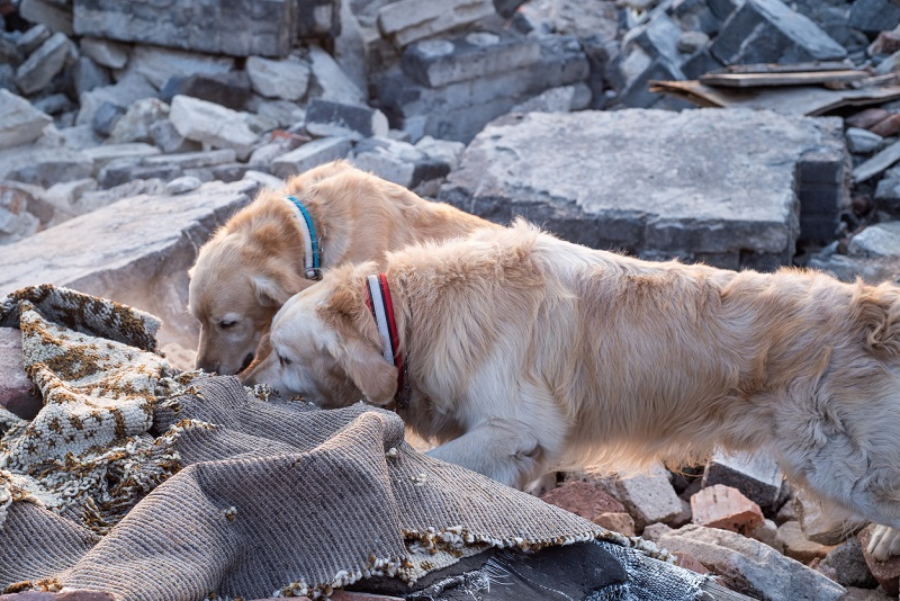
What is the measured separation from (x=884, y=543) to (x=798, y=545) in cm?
52

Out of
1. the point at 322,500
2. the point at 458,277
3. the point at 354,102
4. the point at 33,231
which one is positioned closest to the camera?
the point at 322,500

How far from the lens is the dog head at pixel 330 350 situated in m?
3.49

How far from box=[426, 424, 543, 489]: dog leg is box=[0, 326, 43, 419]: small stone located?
1.41 m

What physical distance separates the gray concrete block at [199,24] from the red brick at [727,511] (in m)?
8.46

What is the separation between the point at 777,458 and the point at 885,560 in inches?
21.5

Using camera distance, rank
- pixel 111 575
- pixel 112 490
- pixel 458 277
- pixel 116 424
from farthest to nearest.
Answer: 1. pixel 458 277
2. pixel 116 424
3. pixel 112 490
4. pixel 111 575

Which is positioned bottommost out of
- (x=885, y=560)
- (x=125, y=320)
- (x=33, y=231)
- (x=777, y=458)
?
(x=33, y=231)

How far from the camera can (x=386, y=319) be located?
11.7 feet

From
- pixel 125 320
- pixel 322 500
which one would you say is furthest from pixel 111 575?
pixel 125 320

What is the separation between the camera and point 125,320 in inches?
144

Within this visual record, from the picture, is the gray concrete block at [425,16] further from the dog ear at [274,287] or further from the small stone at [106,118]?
the dog ear at [274,287]

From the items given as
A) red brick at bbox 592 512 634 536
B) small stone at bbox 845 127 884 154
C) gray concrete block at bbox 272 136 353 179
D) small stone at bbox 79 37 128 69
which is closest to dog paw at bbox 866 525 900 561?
red brick at bbox 592 512 634 536

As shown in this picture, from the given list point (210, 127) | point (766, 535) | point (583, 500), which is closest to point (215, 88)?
point (210, 127)

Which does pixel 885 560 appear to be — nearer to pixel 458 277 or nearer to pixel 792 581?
pixel 792 581
